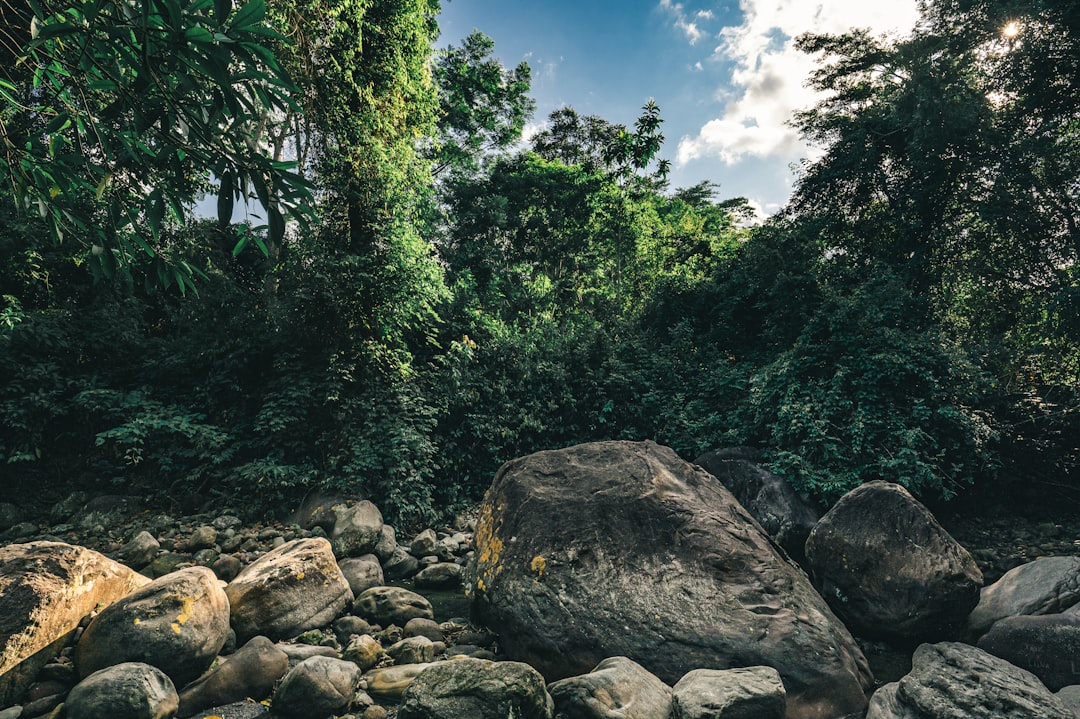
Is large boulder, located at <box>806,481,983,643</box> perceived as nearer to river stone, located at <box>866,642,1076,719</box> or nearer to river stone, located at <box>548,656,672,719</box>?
river stone, located at <box>866,642,1076,719</box>

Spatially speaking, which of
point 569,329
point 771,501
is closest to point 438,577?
point 771,501

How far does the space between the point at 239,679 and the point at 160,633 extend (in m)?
0.64

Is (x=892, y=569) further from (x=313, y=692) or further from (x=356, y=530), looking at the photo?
(x=356, y=530)

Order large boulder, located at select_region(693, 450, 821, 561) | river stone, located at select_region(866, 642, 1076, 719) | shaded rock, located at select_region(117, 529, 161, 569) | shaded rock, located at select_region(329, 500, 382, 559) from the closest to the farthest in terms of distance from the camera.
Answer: river stone, located at select_region(866, 642, 1076, 719) < shaded rock, located at select_region(117, 529, 161, 569) < shaded rock, located at select_region(329, 500, 382, 559) < large boulder, located at select_region(693, 450, 821, 561)

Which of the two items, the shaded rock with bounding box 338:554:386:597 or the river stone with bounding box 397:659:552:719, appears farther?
the shaded rock with bounding box 338:554:386:597

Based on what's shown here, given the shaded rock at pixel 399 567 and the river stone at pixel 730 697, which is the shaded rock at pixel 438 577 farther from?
the river stone at pixel 730 697

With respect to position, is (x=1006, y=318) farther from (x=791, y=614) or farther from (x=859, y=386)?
(x=791, y=614)

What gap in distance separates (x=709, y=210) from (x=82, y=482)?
898 inches

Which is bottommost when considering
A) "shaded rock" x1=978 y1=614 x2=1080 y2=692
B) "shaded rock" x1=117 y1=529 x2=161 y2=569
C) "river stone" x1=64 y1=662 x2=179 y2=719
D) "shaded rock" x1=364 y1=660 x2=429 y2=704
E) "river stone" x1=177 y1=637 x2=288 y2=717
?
"shaded rock" x1=978 y1=614 x2=1080 y2=692

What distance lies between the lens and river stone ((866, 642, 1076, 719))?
2.92m

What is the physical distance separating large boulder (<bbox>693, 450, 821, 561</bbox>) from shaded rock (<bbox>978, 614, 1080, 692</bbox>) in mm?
2874

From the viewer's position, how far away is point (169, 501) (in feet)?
25.4

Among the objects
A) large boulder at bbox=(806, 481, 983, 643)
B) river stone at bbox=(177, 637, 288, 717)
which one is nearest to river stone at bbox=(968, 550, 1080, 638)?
large boulder at bbox=(806, 481, 983, 643)

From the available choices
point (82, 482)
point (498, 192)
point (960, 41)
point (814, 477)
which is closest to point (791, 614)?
point (814, 477)
